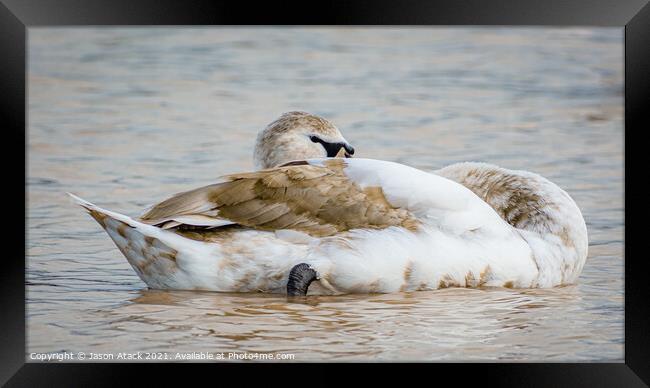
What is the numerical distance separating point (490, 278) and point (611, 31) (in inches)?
52.3

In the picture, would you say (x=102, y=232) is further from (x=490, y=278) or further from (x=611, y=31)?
(x=611, y=31)

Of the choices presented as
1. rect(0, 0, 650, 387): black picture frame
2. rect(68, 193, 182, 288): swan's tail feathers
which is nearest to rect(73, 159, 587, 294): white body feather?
rect(68, 193, 182, 288): swan's tail feathers

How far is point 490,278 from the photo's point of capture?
675 cm

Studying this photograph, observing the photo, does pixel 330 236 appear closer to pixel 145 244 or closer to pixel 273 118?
pixel 145 244

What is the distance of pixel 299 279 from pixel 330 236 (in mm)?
259

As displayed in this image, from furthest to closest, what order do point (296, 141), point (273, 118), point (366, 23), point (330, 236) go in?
1. point (273, 118)
2. point (296, 141)
3. point (330, 236)
4. point (366, 23)

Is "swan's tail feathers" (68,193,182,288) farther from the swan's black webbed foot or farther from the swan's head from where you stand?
the swan's head

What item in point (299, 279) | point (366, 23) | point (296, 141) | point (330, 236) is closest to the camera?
point (366, 23)

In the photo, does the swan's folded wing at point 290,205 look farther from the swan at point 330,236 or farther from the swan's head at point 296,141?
the swan's head at point 296,141

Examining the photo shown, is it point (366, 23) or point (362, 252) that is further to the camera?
point (362, 252)

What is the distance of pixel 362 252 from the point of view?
21.4ft

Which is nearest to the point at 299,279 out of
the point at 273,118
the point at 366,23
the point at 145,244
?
the point at 145,244

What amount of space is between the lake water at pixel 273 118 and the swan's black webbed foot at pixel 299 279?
88mm

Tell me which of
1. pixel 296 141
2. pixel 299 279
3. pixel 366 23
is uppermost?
pixel 366 23
